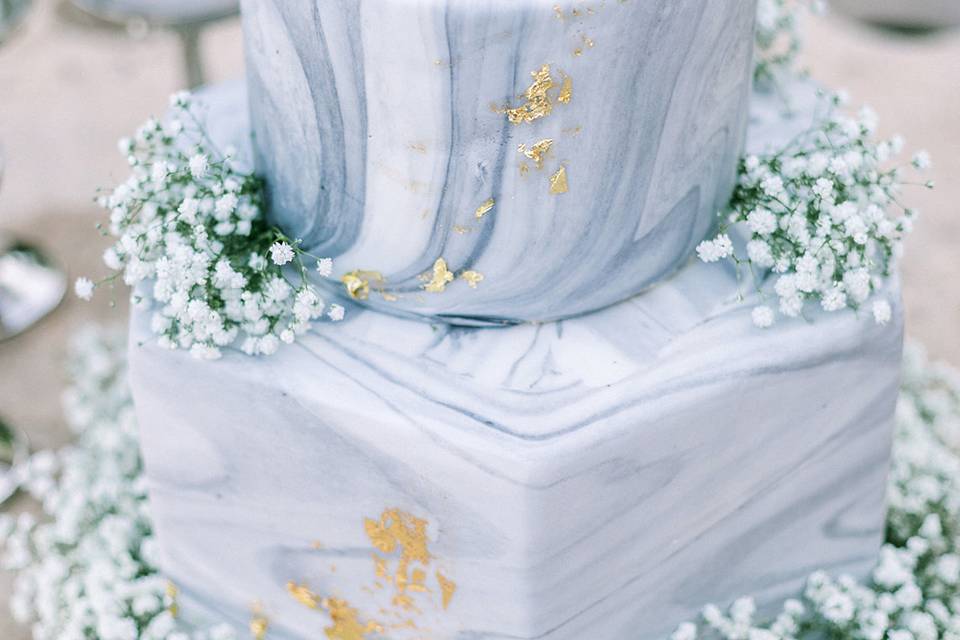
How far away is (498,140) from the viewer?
42.6 inches

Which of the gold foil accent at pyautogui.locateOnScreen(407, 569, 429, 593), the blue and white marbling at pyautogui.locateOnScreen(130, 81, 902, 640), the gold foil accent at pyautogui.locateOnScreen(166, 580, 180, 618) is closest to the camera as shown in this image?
the blue and white marbling at pyautogui.locateOnScreen(130, 81, 902, 640)

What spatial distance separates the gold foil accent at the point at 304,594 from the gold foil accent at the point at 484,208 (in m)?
0.53

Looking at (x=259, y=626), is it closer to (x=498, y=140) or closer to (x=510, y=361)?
(x=510, y=361)

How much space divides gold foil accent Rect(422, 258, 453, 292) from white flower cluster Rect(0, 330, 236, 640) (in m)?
0.56

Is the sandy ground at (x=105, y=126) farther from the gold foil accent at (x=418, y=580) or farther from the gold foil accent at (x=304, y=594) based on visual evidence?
the gold foil accent at (x=418, y=580)

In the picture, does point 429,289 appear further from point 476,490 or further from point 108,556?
point 108,556

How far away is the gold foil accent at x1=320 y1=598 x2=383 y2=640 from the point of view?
1.37 metres

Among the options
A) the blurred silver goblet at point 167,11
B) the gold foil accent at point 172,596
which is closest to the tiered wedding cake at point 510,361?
the gold foil accent at point 172,596

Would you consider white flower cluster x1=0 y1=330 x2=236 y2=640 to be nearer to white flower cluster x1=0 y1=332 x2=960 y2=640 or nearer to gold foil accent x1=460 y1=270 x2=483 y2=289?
white flower cluster x1=0 y1=332 x2=960 y2=640

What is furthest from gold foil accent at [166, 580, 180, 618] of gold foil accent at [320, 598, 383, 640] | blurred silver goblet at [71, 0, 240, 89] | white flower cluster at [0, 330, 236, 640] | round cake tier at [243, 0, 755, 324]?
blurred silver goblet at [71, 0, 240, 89]

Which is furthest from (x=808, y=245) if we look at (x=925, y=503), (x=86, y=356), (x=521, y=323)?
(x=86, y=356)

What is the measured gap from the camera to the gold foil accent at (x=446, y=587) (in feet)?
4.17

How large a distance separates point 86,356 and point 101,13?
611mm

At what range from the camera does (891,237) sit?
52.3 inches
